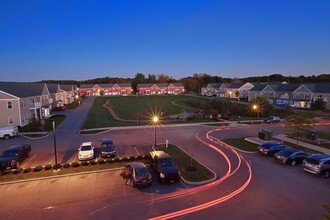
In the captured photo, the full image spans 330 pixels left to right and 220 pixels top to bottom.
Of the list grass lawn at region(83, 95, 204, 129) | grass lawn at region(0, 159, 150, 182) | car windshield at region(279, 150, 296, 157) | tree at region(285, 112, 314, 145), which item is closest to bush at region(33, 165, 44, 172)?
grass lawn at region(0, 159, 150, 182)

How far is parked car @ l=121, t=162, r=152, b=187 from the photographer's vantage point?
591 inches

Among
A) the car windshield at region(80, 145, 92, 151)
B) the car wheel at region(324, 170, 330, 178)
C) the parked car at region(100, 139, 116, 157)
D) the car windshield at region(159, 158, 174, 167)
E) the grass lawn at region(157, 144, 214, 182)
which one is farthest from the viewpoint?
the car windshield at region(80, 145, 92, 151)

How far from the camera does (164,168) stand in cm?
1636

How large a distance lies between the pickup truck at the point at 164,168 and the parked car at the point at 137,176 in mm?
→ 946

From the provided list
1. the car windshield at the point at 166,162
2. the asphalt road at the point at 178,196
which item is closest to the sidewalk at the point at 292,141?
the asphalt road at the point at 178,196

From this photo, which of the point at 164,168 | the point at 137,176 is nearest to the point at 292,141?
the point at 164,168

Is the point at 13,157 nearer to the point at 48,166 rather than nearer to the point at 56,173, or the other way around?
the point at 48,166

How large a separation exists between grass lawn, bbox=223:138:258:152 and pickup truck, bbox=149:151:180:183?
11.6m

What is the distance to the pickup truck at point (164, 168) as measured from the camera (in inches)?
616

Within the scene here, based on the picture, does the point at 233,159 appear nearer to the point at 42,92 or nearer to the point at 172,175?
the point at 172,175

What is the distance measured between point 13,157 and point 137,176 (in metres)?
12.2

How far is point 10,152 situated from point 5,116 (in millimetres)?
20772

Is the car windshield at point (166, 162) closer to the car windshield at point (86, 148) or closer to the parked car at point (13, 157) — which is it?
the car windshield at point (86, 148)

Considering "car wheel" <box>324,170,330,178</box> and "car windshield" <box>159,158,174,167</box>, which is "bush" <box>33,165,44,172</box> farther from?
"car wheel" <box>324,170,330,178</box>
